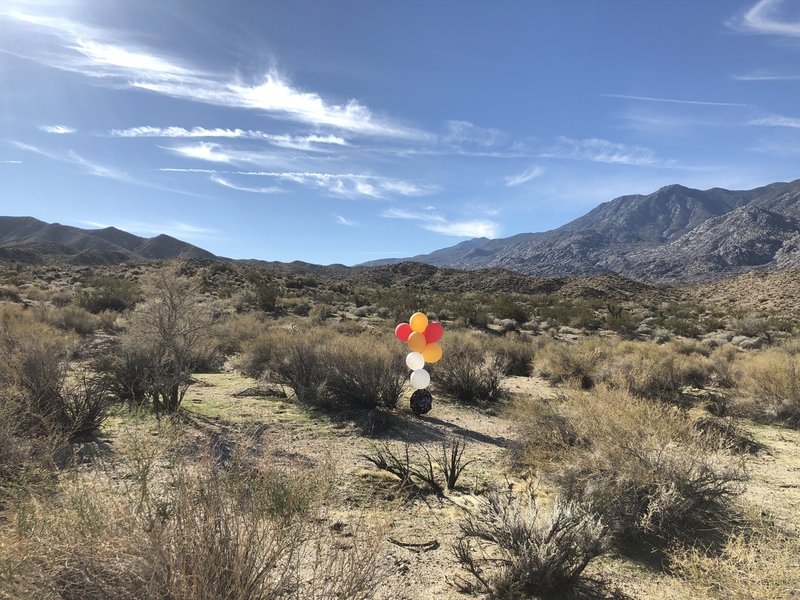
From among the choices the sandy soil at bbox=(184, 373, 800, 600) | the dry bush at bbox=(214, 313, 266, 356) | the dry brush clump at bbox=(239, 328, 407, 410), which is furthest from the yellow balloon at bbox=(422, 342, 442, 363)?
the dry bush at bbox=(214, 313, 266, 356)

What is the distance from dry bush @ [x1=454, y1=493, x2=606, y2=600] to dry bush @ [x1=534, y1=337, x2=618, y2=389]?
8856 millimetres

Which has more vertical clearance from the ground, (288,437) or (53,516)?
(53,516)

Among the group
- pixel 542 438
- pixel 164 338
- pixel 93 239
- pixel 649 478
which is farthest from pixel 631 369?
pixel 93 239

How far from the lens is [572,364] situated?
43.4 feet

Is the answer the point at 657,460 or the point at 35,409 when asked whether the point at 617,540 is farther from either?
the point at 35,409

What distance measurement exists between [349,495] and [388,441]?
7.41 feet

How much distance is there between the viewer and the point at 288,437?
23.7ft

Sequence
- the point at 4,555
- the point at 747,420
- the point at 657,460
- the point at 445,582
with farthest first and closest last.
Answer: the point at 747,420 → the point at 657,460 → the point at 445,582 → the point at 4,555

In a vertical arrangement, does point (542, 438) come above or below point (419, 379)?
below

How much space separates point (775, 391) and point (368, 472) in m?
9.47

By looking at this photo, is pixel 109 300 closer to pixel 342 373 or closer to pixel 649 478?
pixel 342 373

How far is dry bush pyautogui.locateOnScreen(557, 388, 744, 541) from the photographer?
4500 millimetres

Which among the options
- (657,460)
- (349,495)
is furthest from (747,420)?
(349,495)

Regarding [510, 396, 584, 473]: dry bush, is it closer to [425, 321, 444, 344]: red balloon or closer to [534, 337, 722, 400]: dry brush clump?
[425, 321, 444, 344]: red balloon
